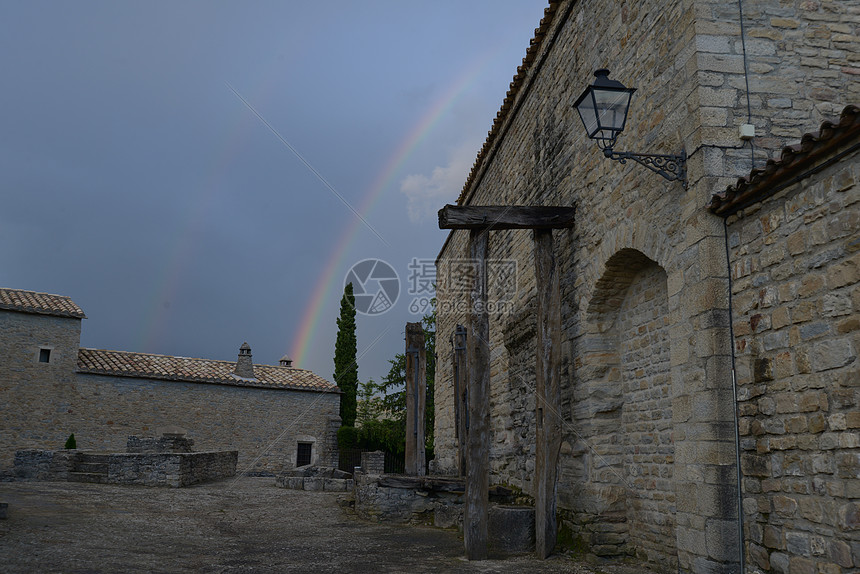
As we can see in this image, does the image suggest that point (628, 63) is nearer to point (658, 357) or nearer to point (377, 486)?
point (658, 357)

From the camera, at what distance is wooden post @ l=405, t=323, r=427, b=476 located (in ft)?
41.2

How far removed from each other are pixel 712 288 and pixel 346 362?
21.9 metres

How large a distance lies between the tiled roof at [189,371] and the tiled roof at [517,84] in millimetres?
14085

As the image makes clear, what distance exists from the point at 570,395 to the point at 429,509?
3287mm

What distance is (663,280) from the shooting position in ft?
19.5

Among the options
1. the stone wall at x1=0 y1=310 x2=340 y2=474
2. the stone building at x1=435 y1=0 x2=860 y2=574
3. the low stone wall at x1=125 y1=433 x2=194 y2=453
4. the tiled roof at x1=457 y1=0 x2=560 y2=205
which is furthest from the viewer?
the stone wall at x1=0 y1=310 x2=340 y2=474

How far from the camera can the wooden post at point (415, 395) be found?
12.6m

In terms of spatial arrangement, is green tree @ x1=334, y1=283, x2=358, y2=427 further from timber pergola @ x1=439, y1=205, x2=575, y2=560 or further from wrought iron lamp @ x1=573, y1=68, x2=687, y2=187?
wrought iron lamp @ x1=573, y1=68, x2=687, y2=187

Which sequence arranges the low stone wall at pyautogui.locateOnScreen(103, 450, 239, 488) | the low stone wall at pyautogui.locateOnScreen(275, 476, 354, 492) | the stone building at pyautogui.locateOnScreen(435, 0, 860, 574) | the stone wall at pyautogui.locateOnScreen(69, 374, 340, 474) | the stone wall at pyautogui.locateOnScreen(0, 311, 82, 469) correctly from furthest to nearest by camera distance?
1. the stone wall at pyautogui.locateOnScreen(69, 374, 340, 474)
2. the stone wall at pyautogui.locateOnScreen(0, 311, 82, 469)
3. the low stone wall at pyautogui.locateOnScreen(275, 476, 354, 492)
4. the low stone wall at pyautogui.locateOnScreen(103, 450, 239, 488)
5. the stone building at pyautogui.locateOnScreen(435, 0, 860, 574)

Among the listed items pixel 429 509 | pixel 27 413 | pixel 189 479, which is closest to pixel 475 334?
pixel 429 509

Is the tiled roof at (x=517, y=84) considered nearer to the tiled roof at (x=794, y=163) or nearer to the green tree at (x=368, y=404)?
the tiled roof at (x=794, y=163)

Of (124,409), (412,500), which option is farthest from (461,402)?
(124,409)

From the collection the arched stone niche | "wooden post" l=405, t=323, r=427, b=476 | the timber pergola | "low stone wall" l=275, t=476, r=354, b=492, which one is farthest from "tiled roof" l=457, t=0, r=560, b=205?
"low stone wall" l=275, t=476, r=354, b=492

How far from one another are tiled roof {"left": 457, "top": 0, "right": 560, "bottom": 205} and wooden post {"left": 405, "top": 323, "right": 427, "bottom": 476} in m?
3.27
